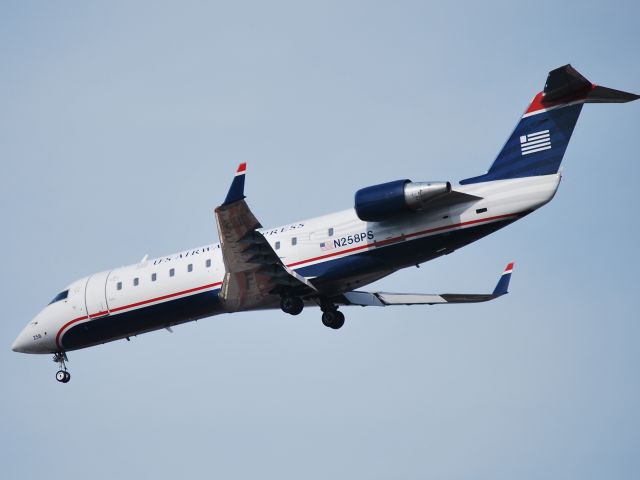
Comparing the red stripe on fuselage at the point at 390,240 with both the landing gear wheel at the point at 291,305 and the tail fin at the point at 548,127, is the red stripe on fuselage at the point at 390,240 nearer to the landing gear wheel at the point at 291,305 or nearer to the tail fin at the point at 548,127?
the landing gear wheel at the point at 291,305

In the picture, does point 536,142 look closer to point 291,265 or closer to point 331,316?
point 291,265

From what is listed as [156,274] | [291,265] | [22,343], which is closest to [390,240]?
[291,265]

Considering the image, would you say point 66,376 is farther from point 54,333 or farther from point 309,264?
point 309,264

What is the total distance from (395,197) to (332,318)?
20.3ft

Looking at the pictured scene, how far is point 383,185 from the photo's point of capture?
31.2 metres

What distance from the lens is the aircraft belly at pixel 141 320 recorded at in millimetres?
34250

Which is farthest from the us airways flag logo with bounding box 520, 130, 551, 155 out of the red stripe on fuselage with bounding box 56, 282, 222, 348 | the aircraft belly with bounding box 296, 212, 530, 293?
the red stripe on fuselage with bounding box 56, 282, 222, 348

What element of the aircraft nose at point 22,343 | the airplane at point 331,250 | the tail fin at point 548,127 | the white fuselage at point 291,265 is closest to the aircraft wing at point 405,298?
the airplane at point 331,250

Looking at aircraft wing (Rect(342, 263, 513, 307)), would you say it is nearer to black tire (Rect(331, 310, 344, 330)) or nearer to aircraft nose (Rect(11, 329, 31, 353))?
black tire (Rect(331, 310, 344, 330))

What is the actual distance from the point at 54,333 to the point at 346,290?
32.3 feet

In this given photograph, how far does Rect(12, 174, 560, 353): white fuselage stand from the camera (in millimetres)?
30859

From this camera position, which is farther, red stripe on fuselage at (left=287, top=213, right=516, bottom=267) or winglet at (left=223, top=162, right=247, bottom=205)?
red stripe on fuselage at (left=287, top=213, right=516, bottom=267)

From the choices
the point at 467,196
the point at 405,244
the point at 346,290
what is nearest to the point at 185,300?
the point at 346,290

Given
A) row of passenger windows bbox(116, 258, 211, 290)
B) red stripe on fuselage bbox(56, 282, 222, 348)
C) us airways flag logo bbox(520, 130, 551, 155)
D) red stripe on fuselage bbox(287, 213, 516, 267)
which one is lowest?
red stripe on fuselage bbox(287, 213, 516, 267)
